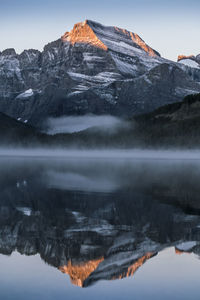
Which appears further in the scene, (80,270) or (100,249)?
(100,249)

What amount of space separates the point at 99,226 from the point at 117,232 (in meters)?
1.97

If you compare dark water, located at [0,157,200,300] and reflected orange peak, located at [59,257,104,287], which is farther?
reflected orange peak, located at [59,257,104,287]

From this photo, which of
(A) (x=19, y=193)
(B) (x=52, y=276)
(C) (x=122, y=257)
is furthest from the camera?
(A) (x=19, y=193)

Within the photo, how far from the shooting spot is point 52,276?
18469 millimetres

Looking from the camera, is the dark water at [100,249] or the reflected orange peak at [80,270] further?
the reflected orange peak at [80,270]

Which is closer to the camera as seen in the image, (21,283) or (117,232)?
(21,283)

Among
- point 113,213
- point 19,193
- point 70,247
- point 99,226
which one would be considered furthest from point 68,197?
point 70,247

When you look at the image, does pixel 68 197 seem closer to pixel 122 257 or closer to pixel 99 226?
pixel 99 226

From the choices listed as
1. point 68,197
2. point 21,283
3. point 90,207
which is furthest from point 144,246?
point 68,197

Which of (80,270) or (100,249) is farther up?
(80,270)

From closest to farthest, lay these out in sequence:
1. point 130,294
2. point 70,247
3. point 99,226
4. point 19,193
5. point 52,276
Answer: point 130,294 → point 52,276 → point 70,247 → point 99,226 → point 19,193

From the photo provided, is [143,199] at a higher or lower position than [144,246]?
lower

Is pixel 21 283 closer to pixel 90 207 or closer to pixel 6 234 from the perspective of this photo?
pixel 6 234

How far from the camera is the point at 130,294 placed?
1664cm
